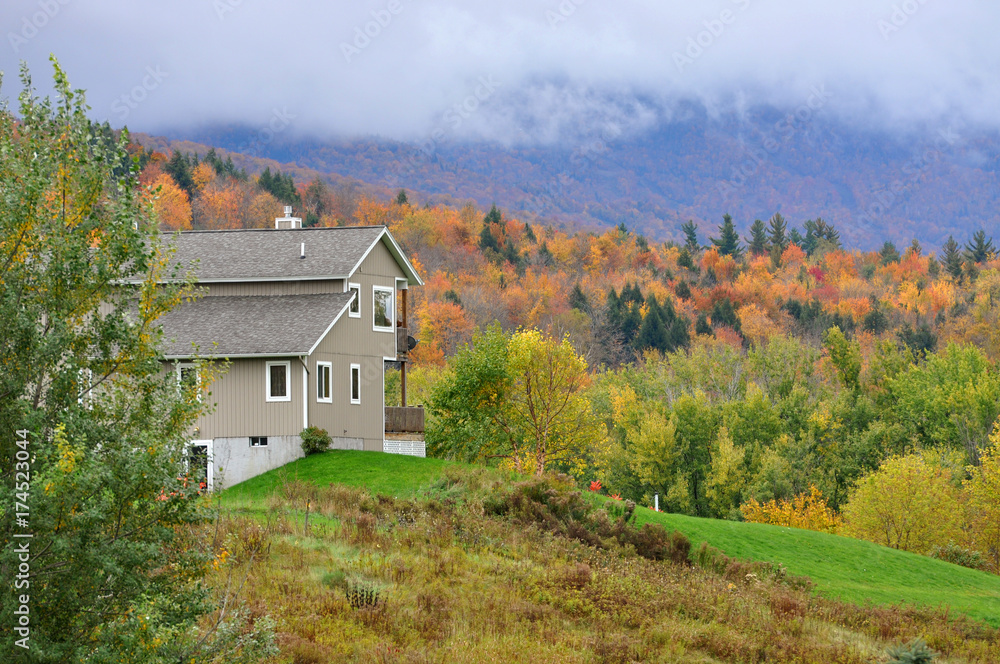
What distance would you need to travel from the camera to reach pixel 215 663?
9.68m

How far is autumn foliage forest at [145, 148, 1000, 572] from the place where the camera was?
4528 centimetres

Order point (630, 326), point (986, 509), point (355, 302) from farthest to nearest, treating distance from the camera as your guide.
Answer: point (630, 326) < point (986, 509) < point (355, 302)

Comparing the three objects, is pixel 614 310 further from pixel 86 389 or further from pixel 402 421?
pixel 86 389

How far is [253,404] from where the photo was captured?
3512 centimetres

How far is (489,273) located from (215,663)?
351 ft

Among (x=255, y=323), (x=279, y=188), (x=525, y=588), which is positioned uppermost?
(x=279, y=188)

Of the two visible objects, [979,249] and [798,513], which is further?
[979,249]

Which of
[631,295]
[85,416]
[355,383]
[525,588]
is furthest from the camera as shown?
[631,295]

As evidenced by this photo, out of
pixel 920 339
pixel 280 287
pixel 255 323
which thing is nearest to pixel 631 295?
pixel 920 339

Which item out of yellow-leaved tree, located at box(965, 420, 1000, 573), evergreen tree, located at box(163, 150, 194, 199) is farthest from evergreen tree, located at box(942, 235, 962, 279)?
evergreen tree, located at box(163, 150, 194, 199)

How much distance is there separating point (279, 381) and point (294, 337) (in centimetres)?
183

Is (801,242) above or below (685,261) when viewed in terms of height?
above

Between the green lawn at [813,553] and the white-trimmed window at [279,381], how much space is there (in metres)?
2.58

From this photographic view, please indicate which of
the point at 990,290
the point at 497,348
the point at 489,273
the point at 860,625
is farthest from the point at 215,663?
the point at 990,290
